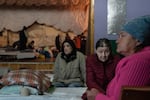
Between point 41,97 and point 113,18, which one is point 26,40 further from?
point 41,97

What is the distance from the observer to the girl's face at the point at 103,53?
3.58 m

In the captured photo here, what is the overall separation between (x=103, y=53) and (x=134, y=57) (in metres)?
2.15

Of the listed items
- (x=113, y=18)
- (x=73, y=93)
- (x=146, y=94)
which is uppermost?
(x=113, y=18)

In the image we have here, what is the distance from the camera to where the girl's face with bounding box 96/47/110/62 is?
3580 mm

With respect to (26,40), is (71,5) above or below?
Result: above

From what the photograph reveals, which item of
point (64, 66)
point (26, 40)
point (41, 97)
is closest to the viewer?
point (41, 97)

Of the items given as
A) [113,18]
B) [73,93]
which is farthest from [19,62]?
[73,93]

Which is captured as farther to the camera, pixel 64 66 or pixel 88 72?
pixel 64 66

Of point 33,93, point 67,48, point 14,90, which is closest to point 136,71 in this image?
point 33,93

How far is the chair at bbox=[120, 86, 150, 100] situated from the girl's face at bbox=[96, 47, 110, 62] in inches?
86.1

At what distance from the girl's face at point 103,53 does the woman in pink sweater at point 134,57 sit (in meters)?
1.86

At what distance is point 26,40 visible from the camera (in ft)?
17.4

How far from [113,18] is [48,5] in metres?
1.07

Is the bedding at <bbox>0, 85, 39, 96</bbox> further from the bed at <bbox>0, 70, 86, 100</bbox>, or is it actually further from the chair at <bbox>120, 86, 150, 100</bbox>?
the chair at <bbox>120, 86, 150, 100</bbox>
